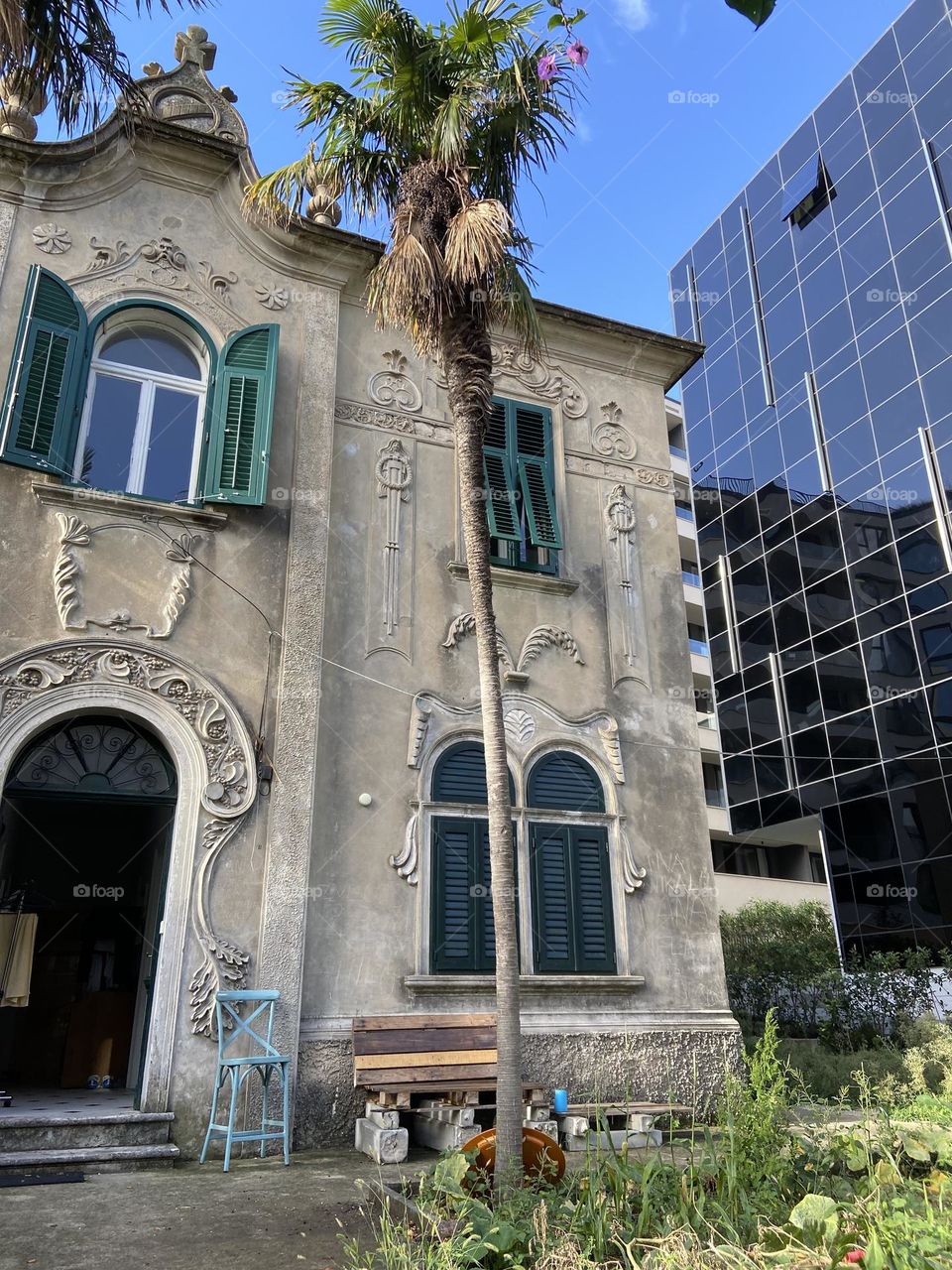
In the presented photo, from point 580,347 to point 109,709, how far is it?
8018 millimetres

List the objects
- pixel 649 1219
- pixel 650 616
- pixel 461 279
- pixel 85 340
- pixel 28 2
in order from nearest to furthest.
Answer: pixel 649 1219 < pixel 28 2 < pixel 461 279 < pixel 85 340 < pixel 650 616

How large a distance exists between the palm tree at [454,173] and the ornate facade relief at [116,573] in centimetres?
317

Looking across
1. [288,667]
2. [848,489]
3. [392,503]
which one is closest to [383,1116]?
[288,667]

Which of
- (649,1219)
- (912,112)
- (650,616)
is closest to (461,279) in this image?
(650,616)

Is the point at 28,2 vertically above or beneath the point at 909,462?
beneath

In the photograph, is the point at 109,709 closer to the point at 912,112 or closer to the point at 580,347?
the point at 580,347

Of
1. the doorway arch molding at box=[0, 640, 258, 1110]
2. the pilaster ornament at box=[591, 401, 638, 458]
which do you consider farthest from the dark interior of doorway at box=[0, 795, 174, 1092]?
the pilaster ornament at box=[591, 401, 638, 458]

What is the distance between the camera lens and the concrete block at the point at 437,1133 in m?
8.06

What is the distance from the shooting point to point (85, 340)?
10.1m

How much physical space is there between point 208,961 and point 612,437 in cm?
837

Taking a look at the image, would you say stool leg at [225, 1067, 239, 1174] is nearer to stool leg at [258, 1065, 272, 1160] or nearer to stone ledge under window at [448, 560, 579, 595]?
stool leg at [258, 1065, 272, 1160]

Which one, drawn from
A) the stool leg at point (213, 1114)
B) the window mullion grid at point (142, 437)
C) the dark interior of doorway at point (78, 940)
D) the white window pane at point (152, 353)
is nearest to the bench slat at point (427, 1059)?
the stool leg at point (213, 1114)

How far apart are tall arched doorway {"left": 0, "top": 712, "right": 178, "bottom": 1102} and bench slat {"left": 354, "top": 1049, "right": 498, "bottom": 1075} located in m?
2.34

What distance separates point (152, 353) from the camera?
10.9 m
